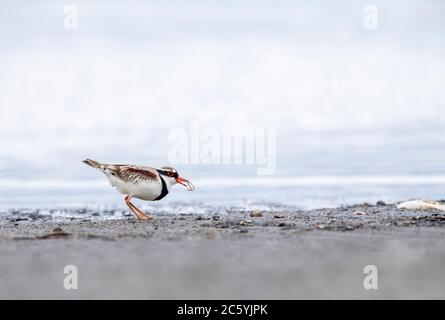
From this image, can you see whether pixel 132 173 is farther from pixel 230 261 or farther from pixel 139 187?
pixel 230 261

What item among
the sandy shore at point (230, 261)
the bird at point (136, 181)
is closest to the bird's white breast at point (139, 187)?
the bird at point (136, 181)

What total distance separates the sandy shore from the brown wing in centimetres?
183

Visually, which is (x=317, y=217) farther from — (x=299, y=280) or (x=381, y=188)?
(x=381, y=188)

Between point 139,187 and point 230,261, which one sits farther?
point 139,187

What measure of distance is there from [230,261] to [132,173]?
190 inches

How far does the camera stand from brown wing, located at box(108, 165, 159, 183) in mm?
10125

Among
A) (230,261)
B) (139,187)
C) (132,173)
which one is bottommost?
(230,261)

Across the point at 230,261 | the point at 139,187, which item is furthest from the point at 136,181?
the point at 230,261

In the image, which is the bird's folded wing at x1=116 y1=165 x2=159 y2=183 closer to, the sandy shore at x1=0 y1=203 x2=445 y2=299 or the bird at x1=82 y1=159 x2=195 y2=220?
the bird at x1=82 y1=159 x2=195 y2=220

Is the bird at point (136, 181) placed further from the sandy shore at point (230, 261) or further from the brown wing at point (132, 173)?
the sandy shore at point (230, 261)

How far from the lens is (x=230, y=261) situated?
556 centimetres
